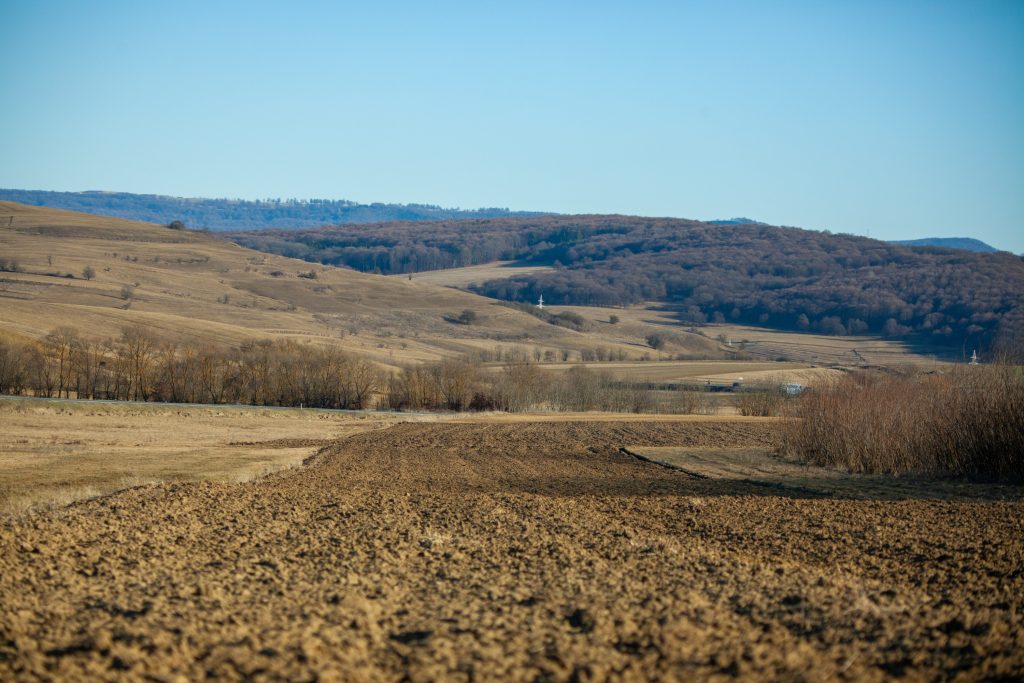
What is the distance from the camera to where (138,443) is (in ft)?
128

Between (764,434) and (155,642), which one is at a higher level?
(155,642)

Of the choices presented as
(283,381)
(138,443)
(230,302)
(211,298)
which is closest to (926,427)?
(138,443)

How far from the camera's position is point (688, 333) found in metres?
158

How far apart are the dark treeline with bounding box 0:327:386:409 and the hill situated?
1090 centimetres

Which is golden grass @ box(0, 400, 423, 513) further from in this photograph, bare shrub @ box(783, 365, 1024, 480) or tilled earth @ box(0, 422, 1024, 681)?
bare shrub @ box(783, 365, 1024, 480)

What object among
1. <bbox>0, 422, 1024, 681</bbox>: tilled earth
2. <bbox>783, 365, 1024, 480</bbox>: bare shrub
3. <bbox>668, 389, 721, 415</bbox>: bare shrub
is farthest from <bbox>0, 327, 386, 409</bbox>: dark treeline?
<bbox>0, 422, 1024, 681</bbox>: tilled earth

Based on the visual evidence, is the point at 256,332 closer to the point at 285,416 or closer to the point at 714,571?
the point at 285,416

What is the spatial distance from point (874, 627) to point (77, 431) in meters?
39.9

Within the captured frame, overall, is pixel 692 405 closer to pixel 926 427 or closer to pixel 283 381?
pixel 283 381

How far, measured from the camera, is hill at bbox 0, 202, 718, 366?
98.2 meters

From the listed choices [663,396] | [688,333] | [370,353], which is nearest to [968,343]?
[688,333]

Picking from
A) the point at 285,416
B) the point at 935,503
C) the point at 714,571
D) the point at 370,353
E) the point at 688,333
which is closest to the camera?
A: the point at 714,571

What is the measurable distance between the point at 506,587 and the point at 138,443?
3017 cm

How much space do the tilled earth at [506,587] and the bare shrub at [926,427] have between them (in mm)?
6900
